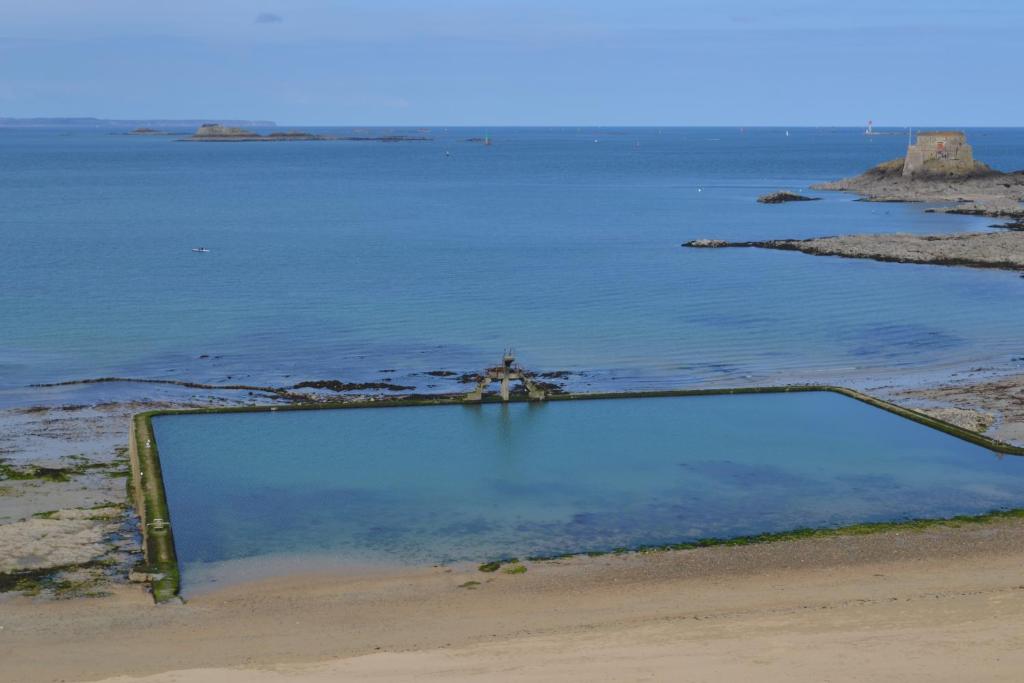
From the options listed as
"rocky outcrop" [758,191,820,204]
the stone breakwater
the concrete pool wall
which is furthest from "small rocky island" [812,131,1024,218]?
the concrete pool wall

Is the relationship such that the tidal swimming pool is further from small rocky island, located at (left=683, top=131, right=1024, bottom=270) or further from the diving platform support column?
small rocky island, located at (left=683, top=131, right=1024, bottom=270)

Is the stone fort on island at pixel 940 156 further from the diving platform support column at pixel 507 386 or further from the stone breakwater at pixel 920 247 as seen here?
the diving platform support column at pixel 507 386

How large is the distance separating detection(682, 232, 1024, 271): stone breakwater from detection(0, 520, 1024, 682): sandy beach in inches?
1540

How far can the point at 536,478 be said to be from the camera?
22797 millimetres

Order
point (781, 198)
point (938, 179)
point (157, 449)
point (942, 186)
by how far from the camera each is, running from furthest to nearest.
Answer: point (938, 179) → point (942, 186) → point (781, 198) → point (157, 449)

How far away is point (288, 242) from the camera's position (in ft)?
216

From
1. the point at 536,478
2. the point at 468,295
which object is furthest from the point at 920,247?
the point at 536,478

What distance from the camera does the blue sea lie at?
35312 mm

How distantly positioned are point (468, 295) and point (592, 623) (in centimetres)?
3179

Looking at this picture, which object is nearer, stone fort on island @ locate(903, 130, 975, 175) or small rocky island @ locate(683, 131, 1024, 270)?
small rocky island @ locate(683, 131, 1024, 270)

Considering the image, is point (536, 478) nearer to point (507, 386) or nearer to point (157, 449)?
point (507, 386)

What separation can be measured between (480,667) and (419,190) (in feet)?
325

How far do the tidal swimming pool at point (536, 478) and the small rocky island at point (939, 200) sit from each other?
106 ft

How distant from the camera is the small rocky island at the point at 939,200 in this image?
5731 cm
